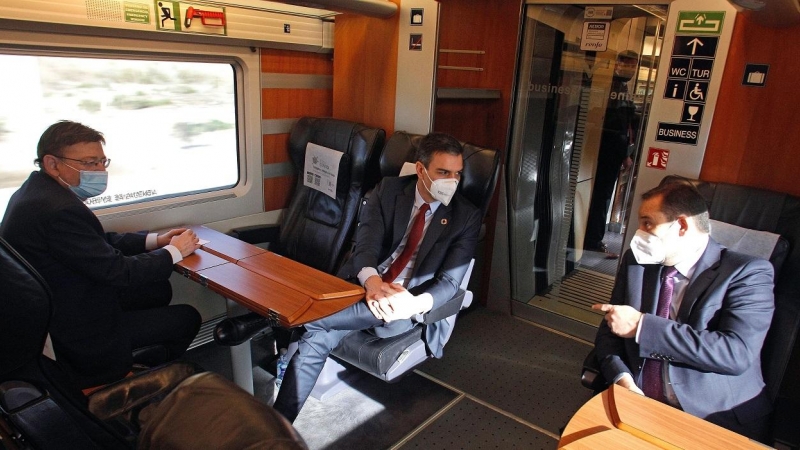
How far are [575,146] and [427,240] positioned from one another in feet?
4.87

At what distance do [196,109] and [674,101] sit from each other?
276 centimetres

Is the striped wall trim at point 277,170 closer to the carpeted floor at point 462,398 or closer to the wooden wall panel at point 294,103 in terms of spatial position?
the wooden wall panel at point 294,103

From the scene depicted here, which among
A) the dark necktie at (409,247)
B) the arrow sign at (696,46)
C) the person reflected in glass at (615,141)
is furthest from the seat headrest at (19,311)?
the person reflected in glass at (615,141)

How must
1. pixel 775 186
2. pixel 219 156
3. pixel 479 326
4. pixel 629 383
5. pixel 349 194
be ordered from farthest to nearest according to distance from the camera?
pixel 479 326, pixel 219 156, pixel 349 194, pixel 775 186, pixel 629 383

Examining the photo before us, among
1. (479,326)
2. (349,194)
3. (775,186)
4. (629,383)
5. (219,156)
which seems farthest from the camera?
(479,326)

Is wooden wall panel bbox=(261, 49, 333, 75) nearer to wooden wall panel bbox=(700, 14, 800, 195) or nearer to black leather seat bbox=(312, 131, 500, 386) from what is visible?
black leather seat bbox=(312, 131, 500, 386)

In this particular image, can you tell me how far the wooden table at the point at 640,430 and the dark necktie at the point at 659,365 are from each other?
444 millimetres

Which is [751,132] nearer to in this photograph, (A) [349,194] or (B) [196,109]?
(A) [349,194]

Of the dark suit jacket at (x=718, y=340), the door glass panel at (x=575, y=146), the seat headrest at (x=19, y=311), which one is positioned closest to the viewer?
the seat headrest at (x=19, y=311)

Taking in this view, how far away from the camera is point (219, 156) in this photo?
343cm

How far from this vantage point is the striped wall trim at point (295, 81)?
3445 mm

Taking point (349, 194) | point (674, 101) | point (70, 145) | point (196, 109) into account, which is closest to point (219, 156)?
point (196, 109)

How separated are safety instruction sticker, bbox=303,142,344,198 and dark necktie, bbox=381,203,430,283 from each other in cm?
68

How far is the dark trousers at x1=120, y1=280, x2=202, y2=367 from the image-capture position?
2289 mm
